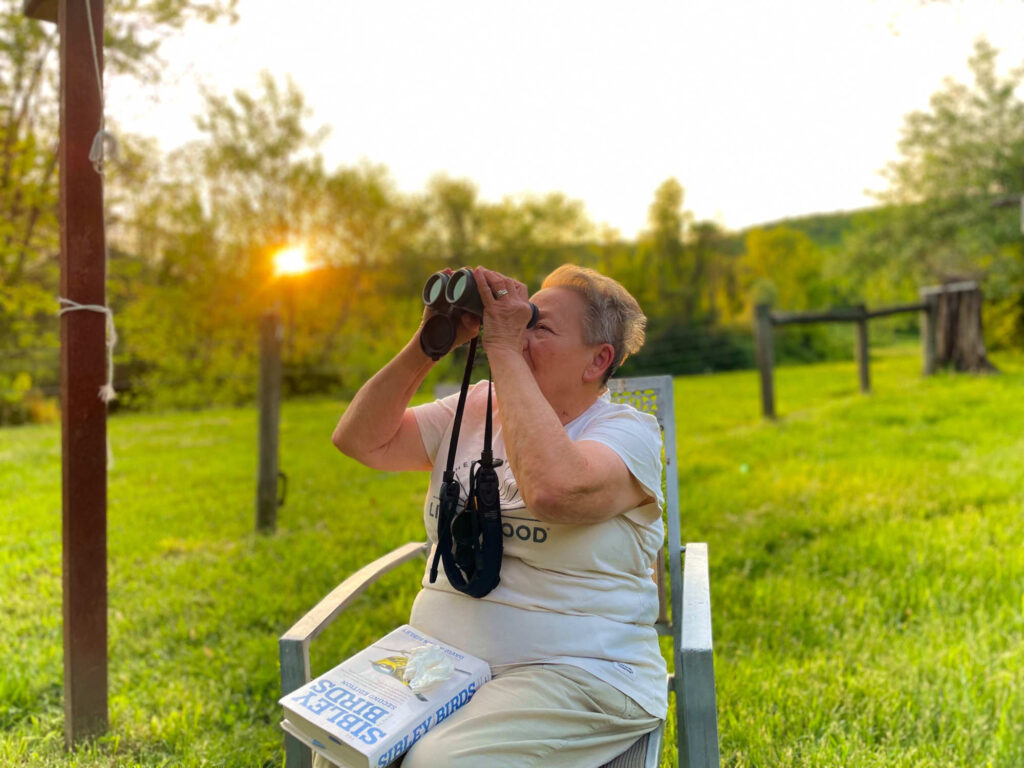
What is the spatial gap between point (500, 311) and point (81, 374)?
1.48 metres

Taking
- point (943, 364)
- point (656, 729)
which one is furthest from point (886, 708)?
point (943, 364)

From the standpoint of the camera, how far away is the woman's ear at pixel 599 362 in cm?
174

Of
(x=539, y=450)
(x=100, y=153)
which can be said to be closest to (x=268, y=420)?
(x=100, y=153)

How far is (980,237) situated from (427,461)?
20078 millimetres

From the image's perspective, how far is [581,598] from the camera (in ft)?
5.13

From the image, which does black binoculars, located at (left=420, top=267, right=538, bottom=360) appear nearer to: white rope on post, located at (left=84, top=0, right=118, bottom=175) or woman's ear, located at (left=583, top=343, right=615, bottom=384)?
woman's ear, located at (left=583, top=343, right=615, bottom=384)

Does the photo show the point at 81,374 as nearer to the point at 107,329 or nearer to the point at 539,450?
the point at 107,329

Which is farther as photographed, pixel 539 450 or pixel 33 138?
pixel 33 138

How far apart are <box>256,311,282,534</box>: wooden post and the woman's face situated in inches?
127

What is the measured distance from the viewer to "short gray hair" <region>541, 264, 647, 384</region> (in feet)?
5.64

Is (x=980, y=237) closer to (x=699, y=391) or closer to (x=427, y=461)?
(x=699, y=391)

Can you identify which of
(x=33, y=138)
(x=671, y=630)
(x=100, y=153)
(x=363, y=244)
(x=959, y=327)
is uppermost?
(x=363, y=244)

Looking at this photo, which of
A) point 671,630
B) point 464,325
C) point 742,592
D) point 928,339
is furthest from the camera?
point 928,339

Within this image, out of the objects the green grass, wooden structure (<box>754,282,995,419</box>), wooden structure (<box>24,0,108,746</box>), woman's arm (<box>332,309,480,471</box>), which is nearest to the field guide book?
woman's arm (<box>332,309,480,471</box>)
